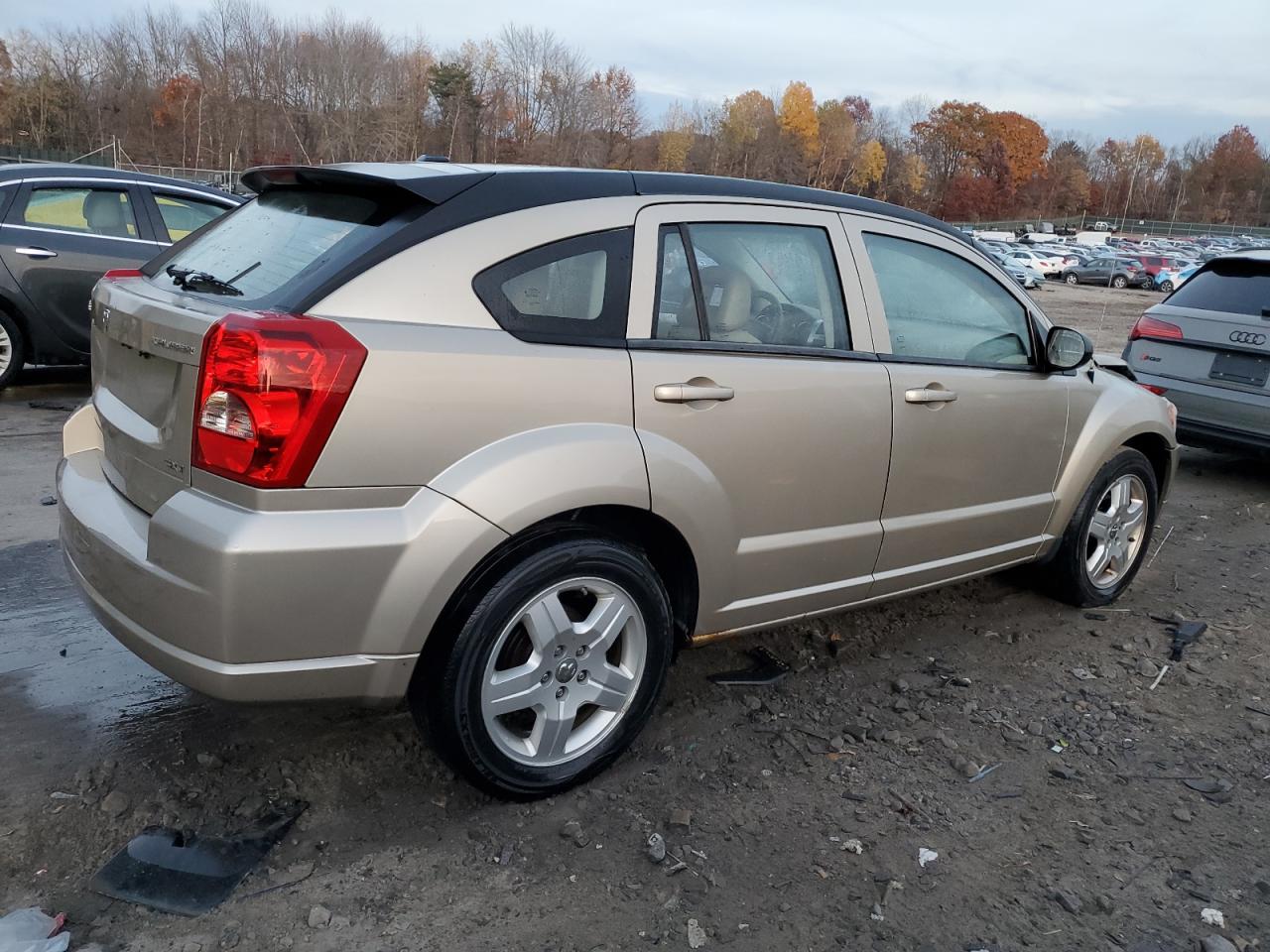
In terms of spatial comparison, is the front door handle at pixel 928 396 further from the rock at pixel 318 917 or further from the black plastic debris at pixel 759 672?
the rock at pixel 318 917

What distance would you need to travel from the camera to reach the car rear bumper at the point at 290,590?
235cm

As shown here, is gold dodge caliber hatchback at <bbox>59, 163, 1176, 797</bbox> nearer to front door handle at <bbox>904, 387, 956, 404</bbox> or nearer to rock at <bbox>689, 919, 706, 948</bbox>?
front door handle at <bbox>904, 387, 956, 404</bbox>

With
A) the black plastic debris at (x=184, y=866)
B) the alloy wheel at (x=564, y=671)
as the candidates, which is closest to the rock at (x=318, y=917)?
the black plastic debris at (x=184, y=866)

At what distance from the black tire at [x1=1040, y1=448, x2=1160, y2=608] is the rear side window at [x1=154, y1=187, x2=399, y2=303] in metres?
3.36

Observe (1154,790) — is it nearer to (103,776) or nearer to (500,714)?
(500,714)

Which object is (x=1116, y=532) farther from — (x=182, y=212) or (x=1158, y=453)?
(x=182, y=212)

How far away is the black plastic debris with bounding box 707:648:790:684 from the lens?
379 cm

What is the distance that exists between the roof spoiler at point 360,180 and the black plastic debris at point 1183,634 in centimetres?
354

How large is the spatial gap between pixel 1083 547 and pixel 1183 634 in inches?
22.9

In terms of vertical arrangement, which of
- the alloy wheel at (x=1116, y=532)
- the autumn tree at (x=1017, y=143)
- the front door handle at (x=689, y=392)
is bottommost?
the alloy wheel at (x=1116, y=532)

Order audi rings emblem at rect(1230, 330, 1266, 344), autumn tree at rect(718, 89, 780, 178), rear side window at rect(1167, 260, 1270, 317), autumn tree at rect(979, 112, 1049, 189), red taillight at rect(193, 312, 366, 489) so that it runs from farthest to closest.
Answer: autumn tree at rect(979, 112, 1049, 189)
autumn tree at rect(718, 89, 780, 178)
rear side window at rect(1167, 260, 1270, 317)
audi rings emblem at rect(1230, 330, 1266, 344)
red taillight at rect(193, 312, 366, 489)

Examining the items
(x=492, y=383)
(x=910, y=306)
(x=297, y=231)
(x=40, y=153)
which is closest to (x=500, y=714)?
(x=492, y=383)

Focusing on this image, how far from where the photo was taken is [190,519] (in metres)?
2.41

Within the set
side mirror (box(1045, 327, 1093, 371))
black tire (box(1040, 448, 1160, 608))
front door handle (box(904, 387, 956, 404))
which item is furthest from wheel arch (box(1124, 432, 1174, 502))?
front door handle (box(904, 387, 956, 404))
